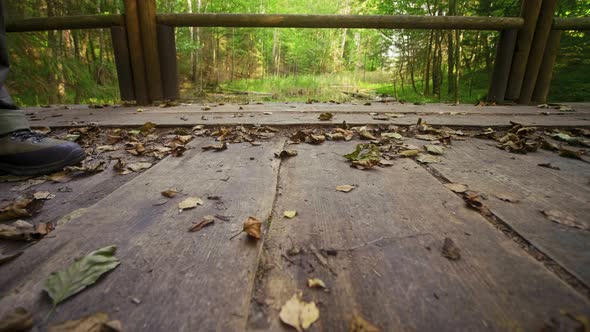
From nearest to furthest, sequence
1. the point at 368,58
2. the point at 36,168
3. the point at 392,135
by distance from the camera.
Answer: the point at 36,168, the point at 392,135, the point at 368,58

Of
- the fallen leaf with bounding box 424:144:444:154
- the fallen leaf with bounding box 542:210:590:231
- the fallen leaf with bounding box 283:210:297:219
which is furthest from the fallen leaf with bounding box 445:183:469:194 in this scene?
the fallen leaf with bounding box 283:210:297:219

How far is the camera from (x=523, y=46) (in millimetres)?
3309

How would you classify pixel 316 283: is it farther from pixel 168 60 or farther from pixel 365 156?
pixel 168 60

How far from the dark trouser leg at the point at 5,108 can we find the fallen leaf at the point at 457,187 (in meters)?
2.10

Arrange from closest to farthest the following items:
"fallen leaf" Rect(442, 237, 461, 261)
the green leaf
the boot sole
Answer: the green leaf → "fallen leaf" Rect(442, 237, 461, 261) → the boot sole

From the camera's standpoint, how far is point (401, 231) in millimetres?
836

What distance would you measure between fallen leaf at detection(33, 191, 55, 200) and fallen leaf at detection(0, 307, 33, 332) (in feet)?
2.33

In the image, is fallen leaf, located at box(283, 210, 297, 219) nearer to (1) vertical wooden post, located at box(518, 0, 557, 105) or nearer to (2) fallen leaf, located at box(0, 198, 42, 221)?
(2) fallen leaf, located at box(0, 198, 42, 221)

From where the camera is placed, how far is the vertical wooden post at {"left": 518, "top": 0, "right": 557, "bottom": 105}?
10.5 ft

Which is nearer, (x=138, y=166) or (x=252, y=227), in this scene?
(x=252, y=227)

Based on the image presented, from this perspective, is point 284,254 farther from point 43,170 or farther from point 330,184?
point 43,170

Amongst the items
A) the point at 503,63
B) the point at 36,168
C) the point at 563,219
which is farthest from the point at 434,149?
the point at 503,63

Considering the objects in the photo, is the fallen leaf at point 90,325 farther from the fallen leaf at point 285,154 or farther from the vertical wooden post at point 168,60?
the vertical wooden post at point 168,60

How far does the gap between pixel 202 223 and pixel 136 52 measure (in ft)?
10.1
